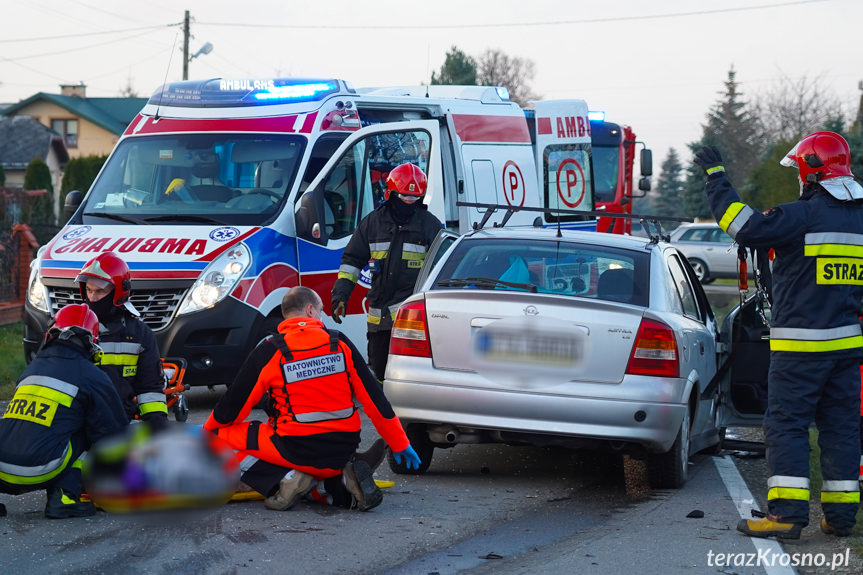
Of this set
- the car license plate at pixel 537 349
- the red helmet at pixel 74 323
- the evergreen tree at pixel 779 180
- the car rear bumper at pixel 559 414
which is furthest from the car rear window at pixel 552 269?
the evergreen tree at pixel 779 180

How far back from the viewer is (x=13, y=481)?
561cm

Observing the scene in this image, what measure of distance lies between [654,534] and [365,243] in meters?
3.76

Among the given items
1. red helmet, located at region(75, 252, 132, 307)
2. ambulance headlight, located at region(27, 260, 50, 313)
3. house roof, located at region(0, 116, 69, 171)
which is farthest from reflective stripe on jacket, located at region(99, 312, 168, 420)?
house roof, located at region(0, 116, 69, 171)

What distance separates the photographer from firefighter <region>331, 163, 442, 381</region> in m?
8.57

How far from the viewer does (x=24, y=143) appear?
62031mm

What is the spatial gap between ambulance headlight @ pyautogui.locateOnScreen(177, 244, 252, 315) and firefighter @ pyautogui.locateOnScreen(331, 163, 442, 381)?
3.03 ft

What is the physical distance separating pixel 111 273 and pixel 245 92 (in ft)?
14.1

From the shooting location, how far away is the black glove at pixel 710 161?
18.9 feet

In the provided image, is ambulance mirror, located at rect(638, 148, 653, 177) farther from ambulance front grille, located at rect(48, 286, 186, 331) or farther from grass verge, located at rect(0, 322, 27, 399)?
ambulance front grille, located at rect(48, 286, 186, 331)

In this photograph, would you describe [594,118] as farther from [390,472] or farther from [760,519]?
[760,519]

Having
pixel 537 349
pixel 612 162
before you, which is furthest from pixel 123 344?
pixel 612 162

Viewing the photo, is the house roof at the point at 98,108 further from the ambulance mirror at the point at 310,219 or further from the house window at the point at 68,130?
the ambulance mirror at the point at 310,219

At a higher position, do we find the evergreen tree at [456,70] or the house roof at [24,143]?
the evergreen tree at [456,70]

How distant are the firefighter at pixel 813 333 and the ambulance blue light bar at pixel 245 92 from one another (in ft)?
17.2
